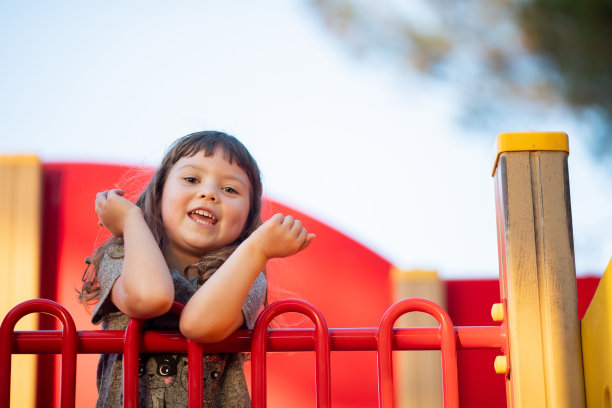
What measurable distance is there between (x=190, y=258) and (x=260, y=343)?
0.27 metres

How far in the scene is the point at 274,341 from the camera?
3.81 ft

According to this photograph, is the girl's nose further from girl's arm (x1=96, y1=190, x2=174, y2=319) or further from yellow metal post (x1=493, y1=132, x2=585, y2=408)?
yellow metal post (x1=493, y1=132, x2=585, y2=408)

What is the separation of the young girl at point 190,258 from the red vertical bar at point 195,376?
1.1 inches

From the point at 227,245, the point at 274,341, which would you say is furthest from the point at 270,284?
the point at 274,341

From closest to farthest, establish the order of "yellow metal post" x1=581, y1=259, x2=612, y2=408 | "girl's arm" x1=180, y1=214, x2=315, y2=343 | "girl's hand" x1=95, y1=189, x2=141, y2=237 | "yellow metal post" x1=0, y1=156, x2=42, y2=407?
"yellow metal post" x1=581, y1=259, x2=612, y2=408 → "girl's arm" x1=180, y1=214, x2=315, y2=343 → "girl's hand" x1=95, y1=189, x2=141, y2=237 → "yellow metal post" x1=0, y1=156, x2=42, y2=407

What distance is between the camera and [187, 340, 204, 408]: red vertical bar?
44.4 inches

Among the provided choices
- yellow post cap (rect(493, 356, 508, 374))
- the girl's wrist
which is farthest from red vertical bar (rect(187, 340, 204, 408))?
yellow post cap (rect(493, 356, 508, 374))

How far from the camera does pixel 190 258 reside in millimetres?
1359

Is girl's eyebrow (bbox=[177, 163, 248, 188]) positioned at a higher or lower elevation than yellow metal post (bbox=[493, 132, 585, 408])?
higher

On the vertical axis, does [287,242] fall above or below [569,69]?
below

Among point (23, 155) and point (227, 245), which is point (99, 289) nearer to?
point (227, 245)

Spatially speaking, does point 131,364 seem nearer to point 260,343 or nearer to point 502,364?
point 260,343

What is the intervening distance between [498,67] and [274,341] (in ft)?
28.1

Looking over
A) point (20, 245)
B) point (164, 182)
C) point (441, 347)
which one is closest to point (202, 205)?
point (164, 182)
